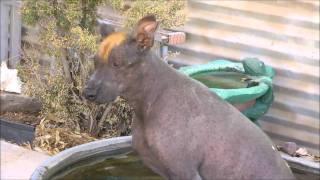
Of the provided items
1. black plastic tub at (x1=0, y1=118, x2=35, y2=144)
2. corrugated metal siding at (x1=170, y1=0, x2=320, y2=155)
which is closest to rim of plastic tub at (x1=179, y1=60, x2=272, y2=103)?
corrugated metal siding at (x1=170, y1=0, x2=320, y2=155)

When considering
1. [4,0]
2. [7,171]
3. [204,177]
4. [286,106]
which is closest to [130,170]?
[204,177]

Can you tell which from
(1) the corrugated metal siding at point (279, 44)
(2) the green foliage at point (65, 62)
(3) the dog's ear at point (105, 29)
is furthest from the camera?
(3) the dog's ear at point (105, 29)

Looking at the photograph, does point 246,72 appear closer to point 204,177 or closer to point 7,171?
point 7,171

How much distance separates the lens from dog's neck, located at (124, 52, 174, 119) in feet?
10.2

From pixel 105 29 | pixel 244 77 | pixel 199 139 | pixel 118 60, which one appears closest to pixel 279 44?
pixel 244 77

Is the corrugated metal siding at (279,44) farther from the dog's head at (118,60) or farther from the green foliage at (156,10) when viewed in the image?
the dog's head at (118,60)

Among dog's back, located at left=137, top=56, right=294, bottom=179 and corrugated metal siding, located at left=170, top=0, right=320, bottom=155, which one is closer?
dog's back, located at left=137, top=56, right=294, bottom=179

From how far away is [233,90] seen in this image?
5.14 metres

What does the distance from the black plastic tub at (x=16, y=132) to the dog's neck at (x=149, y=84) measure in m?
2.76

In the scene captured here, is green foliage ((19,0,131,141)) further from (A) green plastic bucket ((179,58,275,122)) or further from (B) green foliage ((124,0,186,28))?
(A) green plastic bucket ((179,58,275,122))

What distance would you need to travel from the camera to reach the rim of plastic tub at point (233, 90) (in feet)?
16.7

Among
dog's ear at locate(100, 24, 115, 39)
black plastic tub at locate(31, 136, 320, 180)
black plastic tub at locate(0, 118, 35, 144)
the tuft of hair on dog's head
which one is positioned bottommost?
black plastic tub at locate(0, 118, 35, 144)

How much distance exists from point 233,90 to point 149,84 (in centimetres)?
211

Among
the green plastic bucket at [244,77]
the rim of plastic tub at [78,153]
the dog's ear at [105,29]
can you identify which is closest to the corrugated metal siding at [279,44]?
the green plastic bucket at [244,77]
